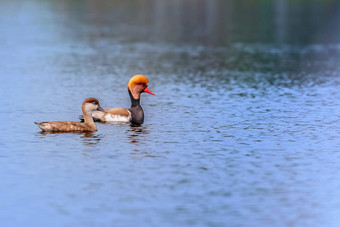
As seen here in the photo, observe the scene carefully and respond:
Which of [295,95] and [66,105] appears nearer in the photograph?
[66,105]

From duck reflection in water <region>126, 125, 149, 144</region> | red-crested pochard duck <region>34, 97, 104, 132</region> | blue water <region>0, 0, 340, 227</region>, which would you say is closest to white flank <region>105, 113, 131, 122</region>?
blue water <region>0, 0, 340, 227</region>

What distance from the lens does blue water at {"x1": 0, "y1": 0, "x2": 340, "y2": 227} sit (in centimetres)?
1412

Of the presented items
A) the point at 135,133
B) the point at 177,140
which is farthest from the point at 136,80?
the point at 177,140

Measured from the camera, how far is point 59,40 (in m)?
55.2

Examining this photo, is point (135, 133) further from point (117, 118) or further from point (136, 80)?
point (136, 80)

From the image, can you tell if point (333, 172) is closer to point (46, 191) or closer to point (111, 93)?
point (46, 191)

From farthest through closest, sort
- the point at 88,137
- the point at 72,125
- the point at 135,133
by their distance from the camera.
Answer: the point at 135,133 → the point at 72,125 → the point at 88,137

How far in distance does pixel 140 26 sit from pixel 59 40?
17349 mm

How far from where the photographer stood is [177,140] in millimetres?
20438

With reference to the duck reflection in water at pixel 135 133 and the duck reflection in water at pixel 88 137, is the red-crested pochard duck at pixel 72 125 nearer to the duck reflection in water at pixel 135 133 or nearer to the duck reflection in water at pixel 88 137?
the duck reflection in water at pixel 88 137

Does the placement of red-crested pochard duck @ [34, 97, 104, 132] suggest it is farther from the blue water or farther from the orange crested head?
the orange crested head

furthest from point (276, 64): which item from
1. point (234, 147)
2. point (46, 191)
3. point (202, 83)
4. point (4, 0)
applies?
point (4, 0)

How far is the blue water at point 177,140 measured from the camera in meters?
14.1

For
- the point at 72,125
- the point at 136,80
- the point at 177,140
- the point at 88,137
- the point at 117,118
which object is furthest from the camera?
the point at 136,80
